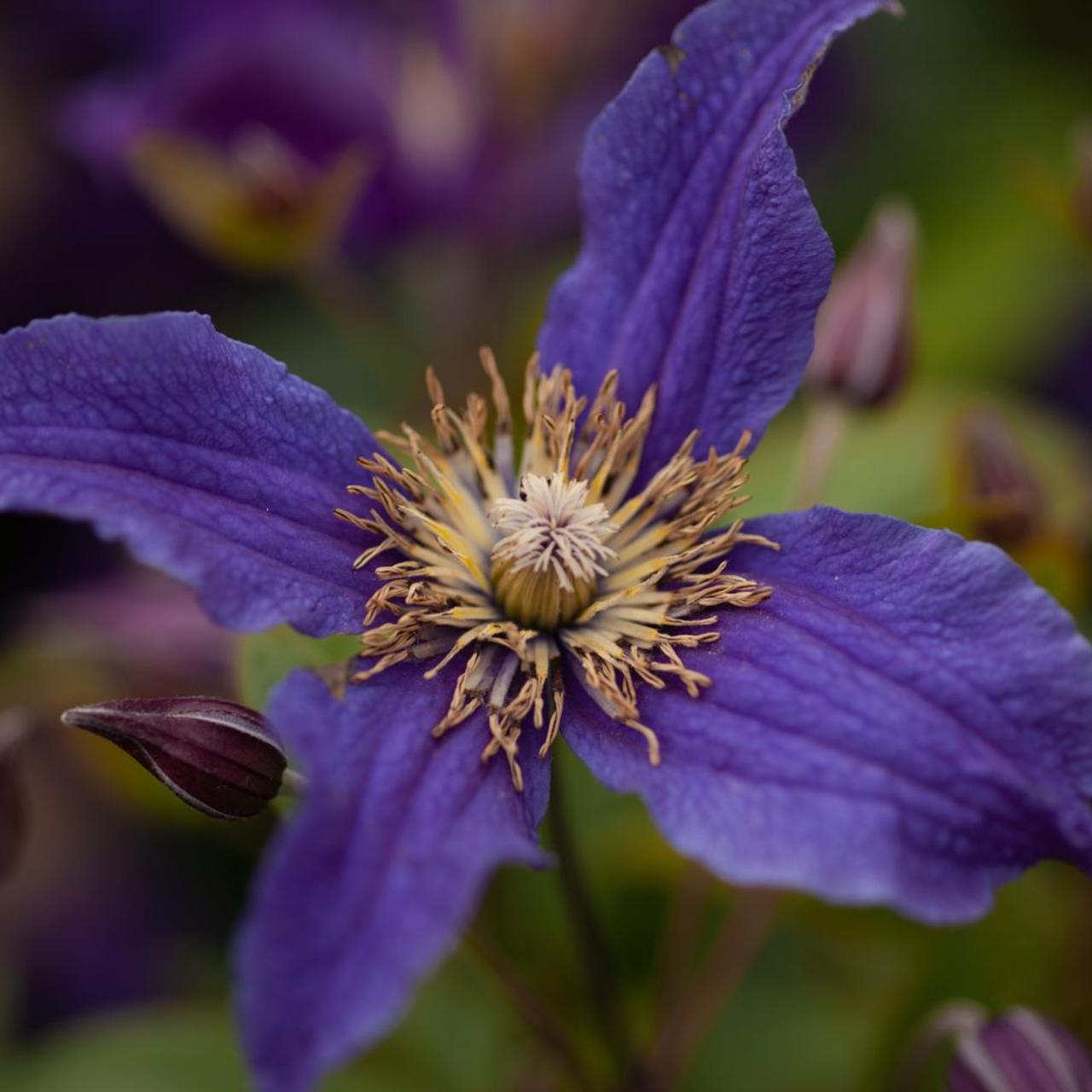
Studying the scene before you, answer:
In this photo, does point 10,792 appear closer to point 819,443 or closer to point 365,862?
point 365,862

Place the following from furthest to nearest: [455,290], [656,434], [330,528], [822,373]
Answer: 1. [455,290]
2. [822,373]
3. [656,434]
4. [330,528]

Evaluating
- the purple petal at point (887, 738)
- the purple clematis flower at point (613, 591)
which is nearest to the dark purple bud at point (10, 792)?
the purple clematis flower at point (613, 591)

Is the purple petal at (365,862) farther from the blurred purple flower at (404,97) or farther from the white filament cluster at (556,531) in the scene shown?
the blurred purple flower at (404,97)

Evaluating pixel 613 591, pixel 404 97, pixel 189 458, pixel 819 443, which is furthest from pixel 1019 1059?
pixel 404 97

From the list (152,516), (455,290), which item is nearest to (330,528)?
(152,516)

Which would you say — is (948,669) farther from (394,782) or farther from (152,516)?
(152,516)

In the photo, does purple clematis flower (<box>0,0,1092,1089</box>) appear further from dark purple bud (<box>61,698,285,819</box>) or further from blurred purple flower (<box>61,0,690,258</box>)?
blurred purple flower (<box>61,0,690,258</box>)
